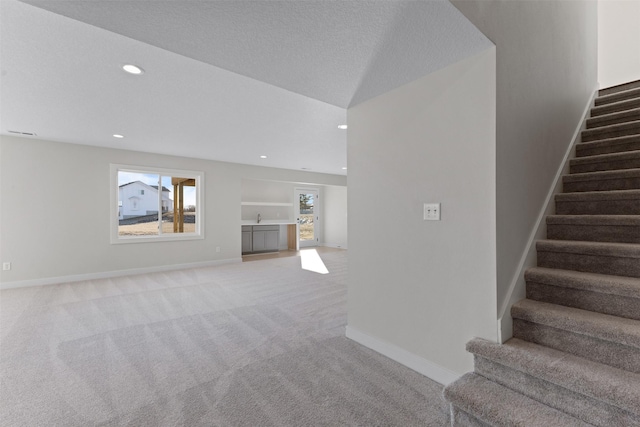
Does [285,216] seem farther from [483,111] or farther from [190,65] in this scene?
[483,111]

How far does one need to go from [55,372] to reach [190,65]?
2512mm

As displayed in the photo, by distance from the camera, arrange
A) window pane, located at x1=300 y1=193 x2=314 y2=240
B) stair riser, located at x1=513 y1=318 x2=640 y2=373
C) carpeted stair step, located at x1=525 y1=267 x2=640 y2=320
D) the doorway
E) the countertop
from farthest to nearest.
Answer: window pane, located at x1=300 y1=193 x2=314 y2=240
the doorway
the countertop
carpeted stair step, located at x1=525 y1=267 x2=640 y2=320
stair riser, located at x1=513 y1=318 x2=640 y2=373

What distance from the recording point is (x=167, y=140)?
4680 mm

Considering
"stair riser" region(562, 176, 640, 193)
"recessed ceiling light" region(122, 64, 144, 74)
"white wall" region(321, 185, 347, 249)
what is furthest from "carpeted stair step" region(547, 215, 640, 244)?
"white wall" region(321, 185, 347, 249)

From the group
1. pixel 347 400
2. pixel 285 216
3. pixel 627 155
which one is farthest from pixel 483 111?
pixel 285 216

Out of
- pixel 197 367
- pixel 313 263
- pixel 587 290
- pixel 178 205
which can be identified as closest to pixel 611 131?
pixel 587 290

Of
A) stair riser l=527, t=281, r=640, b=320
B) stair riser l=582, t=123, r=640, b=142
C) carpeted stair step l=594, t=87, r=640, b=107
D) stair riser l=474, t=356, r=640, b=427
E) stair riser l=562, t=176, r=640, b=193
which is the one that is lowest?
stair riser l=474, t=356, r=640, b=427

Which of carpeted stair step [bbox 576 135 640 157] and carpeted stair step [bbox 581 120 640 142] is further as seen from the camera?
carpeted stair step [bbox 581 120 640 142]

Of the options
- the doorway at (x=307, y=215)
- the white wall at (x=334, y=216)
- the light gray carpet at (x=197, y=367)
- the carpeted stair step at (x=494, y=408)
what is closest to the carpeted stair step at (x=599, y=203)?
the carpeted stair step at (x=494, y=408)

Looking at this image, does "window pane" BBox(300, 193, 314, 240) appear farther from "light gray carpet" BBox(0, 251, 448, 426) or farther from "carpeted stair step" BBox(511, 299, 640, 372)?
"carpeted stair step" BBox(511, 299, 640, 372)

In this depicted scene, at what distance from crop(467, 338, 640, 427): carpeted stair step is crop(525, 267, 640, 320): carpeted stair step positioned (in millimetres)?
358

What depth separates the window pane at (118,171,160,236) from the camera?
554cm

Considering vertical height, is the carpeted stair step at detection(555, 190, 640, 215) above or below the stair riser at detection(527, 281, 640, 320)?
above

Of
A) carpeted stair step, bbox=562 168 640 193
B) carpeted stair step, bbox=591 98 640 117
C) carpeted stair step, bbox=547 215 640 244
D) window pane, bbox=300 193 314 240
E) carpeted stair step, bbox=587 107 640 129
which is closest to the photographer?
carpeted stair step, bbox=547 215 640 244
